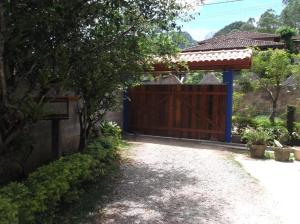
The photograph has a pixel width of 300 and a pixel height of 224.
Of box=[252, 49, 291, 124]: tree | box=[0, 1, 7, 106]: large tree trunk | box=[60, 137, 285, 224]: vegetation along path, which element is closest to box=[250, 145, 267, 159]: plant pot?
box=[60, 137, 285, 224]: vegetation along path

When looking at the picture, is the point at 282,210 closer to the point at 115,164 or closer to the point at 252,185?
the point at 252,185

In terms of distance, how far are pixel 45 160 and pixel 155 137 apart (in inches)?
225

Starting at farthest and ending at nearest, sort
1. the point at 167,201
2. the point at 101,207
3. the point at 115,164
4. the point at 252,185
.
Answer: the point at 115,164 < the point at 252,185 < the point at 167,201 < the point at 101,207

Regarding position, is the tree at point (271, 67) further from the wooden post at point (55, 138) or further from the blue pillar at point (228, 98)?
the wooden post at point (55, 138)

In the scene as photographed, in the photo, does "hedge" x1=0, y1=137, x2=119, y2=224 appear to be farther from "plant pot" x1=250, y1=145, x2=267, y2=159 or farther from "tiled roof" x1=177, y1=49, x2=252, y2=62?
"tiled roof" x1=177, y1=49, x2=252, y2=62

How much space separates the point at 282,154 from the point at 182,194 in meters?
4.45

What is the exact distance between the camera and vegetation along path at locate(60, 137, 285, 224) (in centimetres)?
530

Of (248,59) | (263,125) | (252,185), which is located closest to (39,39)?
(252,185)

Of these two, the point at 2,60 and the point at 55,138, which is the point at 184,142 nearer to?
the point at 55,138

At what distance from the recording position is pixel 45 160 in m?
7.32

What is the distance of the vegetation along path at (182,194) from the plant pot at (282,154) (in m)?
1.26

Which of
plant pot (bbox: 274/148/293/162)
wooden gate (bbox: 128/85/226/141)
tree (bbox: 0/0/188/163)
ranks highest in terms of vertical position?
tree (bbox: 0/0/188/163)

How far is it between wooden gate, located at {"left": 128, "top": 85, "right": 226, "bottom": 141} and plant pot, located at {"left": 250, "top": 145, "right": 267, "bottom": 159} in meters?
1.66

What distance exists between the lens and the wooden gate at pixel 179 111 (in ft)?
38.0
